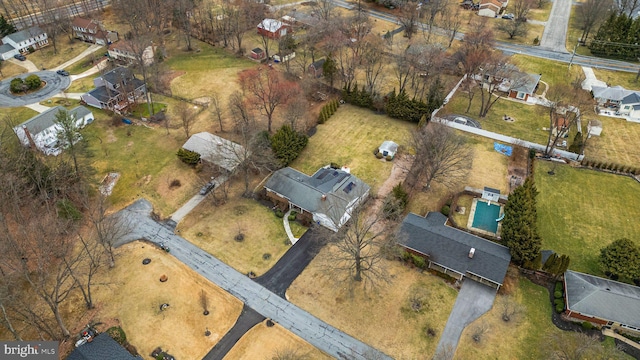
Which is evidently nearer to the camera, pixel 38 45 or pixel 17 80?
pixel 17 80

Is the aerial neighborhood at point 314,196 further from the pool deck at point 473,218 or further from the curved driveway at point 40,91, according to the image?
the curved driveway at point 40,91

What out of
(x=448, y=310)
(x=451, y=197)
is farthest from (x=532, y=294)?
(x=451, y=197)

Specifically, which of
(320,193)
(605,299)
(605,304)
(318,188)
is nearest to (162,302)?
(320,193)

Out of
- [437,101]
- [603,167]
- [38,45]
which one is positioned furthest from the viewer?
→ [38,45]

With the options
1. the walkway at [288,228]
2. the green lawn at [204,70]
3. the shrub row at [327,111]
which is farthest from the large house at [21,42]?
the walkway at [288,228]

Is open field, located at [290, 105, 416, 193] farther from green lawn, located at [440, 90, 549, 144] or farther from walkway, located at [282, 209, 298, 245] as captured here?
green lawn, located at [440, 90, 549, 144]

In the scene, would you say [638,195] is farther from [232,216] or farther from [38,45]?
[38,45]
